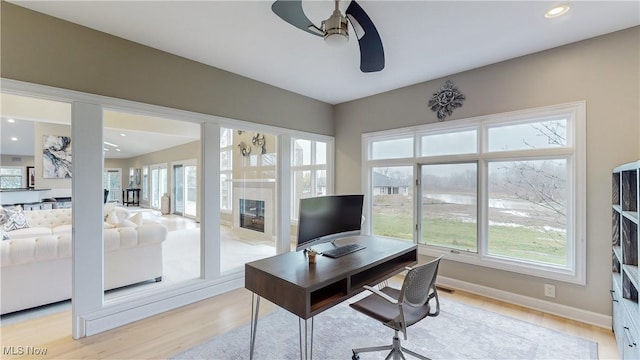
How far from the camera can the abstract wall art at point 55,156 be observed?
7344 mm

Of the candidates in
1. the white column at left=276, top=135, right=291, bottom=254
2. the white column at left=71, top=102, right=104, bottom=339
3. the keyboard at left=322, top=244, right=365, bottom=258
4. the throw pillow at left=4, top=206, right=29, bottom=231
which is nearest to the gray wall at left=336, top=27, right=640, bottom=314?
the keyboard at left=322, top=244, right=365, bottom=258

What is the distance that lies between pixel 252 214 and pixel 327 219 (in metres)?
3.93

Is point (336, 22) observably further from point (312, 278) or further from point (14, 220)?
point (14, 220)

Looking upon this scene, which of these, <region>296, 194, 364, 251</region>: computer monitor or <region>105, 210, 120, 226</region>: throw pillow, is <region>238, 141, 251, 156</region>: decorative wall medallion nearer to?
<region>105, 210, 120, 226</region>: throw pillow

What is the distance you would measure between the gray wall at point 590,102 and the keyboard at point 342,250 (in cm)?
181

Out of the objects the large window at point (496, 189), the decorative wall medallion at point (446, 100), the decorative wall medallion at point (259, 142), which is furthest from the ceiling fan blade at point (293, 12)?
the decorative wall medallion at point (259, 142)

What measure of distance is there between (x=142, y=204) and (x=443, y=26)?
14.2 m

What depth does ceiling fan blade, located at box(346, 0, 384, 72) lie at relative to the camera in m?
1.56

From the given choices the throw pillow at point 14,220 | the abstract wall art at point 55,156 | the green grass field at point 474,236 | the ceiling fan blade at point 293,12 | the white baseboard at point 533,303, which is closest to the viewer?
the ceiling fan blade at point 293,12

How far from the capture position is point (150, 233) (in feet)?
11.2

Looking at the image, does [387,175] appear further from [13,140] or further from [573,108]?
[13,140]

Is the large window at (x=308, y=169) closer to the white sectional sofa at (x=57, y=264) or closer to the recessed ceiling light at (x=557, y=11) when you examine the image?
the white sectional sofa at (x=57, y=264)

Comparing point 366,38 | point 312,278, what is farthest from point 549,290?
point 366,38

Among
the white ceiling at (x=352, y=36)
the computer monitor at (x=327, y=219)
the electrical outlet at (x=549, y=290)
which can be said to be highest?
the white ceiling at (x=352, y=36)
